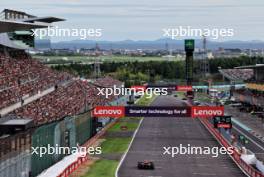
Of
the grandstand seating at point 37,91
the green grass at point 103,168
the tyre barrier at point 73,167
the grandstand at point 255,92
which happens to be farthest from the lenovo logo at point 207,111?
the grandstand at point 255,92

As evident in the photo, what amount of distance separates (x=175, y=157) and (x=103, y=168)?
997 cm

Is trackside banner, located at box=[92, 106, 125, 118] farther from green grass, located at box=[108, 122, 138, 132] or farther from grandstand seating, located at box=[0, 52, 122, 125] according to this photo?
green grass, located at box=[108, 122, 138, 132]

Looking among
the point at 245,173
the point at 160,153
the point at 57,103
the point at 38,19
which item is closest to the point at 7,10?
the point at 38,19

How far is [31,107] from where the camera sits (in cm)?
5166

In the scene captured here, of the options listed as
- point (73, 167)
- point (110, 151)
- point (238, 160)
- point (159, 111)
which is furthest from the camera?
point (159, 111)

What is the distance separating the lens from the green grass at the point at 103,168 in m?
48.9

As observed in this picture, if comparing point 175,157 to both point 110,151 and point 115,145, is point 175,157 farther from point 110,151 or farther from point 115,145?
point 115,145

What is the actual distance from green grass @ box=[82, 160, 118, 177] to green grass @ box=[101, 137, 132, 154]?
7.52 m

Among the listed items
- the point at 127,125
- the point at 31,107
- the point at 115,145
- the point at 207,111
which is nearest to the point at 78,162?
the point at 31,107

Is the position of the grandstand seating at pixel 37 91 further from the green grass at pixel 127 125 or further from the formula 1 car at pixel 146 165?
the formula 1 car at pixel 146 165

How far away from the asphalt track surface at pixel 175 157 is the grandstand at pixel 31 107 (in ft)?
17.3

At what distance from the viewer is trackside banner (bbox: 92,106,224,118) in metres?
71.9

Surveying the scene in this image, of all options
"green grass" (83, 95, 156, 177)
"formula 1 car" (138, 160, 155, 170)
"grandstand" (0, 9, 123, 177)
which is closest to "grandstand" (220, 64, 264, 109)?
"green grass" (83, 95, 156, 177)

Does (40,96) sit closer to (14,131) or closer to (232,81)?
(14,131)
